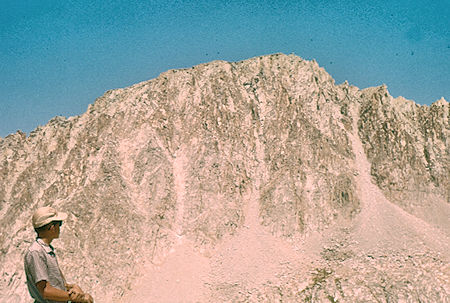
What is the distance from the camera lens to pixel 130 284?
111 feet

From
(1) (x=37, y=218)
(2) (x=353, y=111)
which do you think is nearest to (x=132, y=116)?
(2) (x=353, y=111)

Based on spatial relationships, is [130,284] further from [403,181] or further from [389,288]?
[403,181]

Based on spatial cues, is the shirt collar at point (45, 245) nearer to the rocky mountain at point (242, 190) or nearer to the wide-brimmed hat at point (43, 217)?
the wide-brimmed hat at point (43, 217)

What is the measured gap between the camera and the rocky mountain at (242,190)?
33031 millimetres

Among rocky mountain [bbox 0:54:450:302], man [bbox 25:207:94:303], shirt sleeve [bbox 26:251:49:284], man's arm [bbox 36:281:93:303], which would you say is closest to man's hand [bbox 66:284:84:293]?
man [bbox 25:207:94:303]

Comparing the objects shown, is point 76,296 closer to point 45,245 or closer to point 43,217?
point 45,245

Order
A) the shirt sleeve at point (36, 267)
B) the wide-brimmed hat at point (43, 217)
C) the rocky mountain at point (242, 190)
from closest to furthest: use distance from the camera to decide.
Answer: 1. the shirt sleeve at point (36, 267)
2. the wide-brimmed hat at point (43, 217)
3. the rocky mountain at point (242, 190)

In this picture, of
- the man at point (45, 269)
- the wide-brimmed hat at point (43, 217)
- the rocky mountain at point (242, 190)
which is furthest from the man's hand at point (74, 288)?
the rocky mountain at point (242, 190)

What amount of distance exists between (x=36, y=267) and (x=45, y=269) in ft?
0.36

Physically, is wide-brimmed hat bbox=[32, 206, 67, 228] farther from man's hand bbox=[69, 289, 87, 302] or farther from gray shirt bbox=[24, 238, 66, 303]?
man's hand bbox=[69, 289, 87, 302]

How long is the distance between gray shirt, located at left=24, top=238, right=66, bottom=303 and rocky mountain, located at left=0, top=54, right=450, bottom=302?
93.3 ft

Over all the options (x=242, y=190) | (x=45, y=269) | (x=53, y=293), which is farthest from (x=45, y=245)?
(x=242, y=190)

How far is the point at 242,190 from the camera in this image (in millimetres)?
44250

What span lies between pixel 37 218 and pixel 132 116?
144 ft
